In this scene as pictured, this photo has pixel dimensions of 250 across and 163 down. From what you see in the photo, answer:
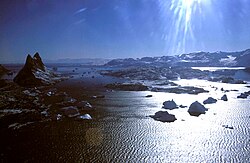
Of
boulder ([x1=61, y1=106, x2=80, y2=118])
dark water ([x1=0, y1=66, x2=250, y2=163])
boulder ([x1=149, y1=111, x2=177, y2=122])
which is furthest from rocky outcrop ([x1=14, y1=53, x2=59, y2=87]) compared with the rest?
boulder ([x1=149, y1=111, x2=177, y2=122])

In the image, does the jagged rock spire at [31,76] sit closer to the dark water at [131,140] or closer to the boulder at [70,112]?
the boulder at [70,112]

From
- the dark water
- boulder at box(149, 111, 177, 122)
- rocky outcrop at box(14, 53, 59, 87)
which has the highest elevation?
rocky outcrop at box(14, 53, 59, 87)

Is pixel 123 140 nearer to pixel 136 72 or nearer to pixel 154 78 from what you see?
pixel 154 78

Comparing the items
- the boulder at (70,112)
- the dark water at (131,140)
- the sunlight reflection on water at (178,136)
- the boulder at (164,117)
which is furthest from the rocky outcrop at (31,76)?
the boulder at (164,117)

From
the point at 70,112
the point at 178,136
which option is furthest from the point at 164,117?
the point at 70,112

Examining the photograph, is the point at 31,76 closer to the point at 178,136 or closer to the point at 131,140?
the point at 131,140

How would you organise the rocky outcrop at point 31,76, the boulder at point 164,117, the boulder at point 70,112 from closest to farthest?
the boulder at point 164,117 < the boulder at point 70,112 < the rocky outcrop at point 31,76

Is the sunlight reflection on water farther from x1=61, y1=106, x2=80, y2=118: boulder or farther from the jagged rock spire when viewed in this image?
the jagged rock spire

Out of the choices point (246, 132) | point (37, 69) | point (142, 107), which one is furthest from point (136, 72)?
point (246, 132)

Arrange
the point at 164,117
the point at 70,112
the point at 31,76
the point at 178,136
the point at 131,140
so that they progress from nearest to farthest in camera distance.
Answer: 1. the point at 131,140
2. the point at 178,136
3. the point at 164,117
4. the point at 70,112
5. the point at 31,76

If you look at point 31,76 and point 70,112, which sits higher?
point 31,76
